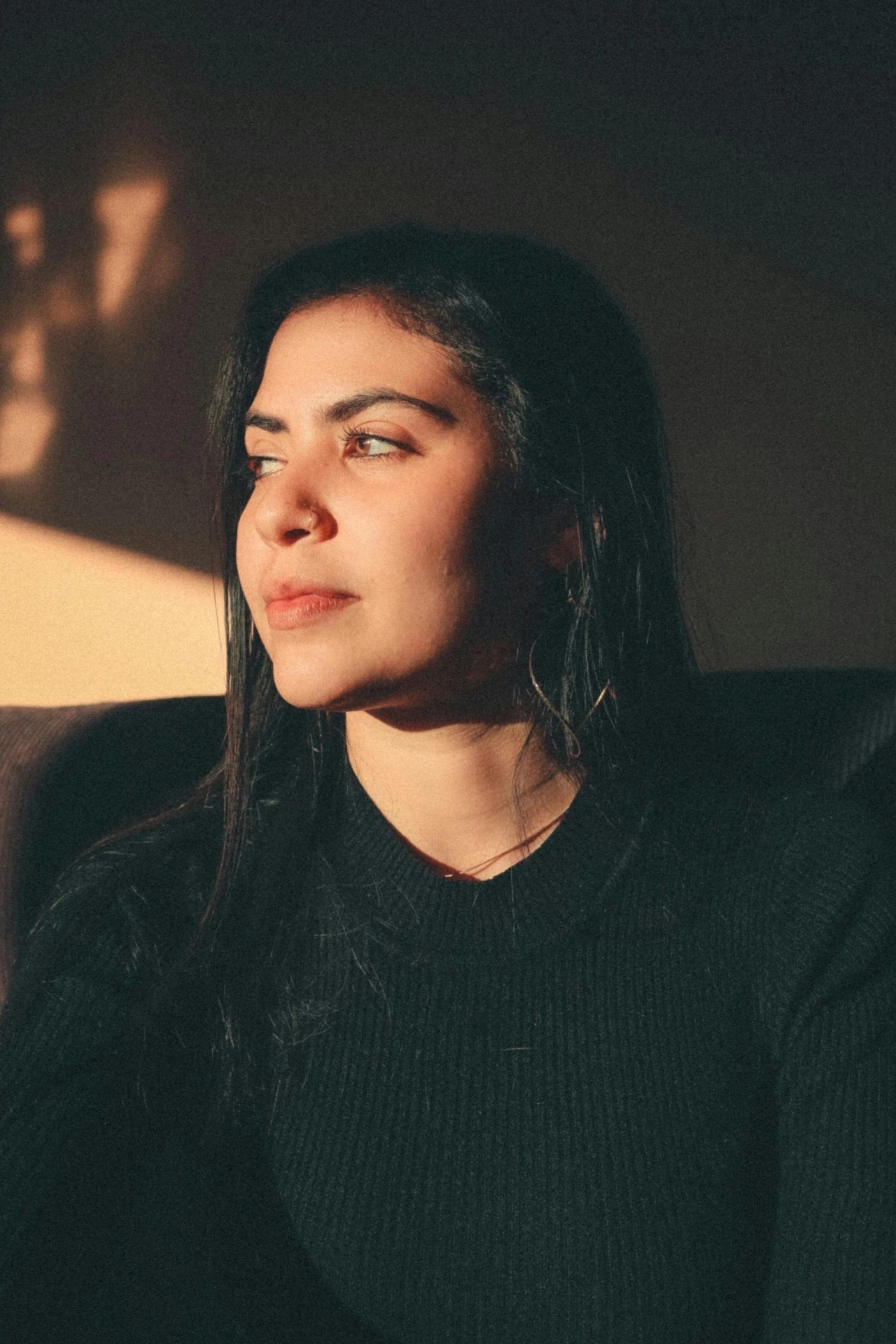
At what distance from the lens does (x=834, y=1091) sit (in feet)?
2.79

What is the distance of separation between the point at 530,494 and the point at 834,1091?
0.59 m

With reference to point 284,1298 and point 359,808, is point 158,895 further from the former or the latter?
point 284,1298

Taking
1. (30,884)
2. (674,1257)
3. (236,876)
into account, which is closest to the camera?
(674,1257)

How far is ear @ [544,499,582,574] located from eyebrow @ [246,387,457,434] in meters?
0.16

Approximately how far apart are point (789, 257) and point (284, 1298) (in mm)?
1576

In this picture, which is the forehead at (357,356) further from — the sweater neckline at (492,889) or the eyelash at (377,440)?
the sweater neckline at (492,889)

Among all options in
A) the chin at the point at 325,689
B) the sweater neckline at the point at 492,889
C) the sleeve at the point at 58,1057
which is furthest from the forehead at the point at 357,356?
the sleeve at the point at 58,1057

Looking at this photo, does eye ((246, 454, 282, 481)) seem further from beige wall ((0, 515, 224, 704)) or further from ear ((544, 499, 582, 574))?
beige wall ((0, 515, 224, 704))

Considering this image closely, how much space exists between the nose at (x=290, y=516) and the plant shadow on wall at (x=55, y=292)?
95 cm

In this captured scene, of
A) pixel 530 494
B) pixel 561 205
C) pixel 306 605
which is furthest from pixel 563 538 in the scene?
pixel 561 205

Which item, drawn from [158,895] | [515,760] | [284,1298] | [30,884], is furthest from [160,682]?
[284,1298]

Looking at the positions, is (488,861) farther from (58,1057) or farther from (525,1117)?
(58,1057)

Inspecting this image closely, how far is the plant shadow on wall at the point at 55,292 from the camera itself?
164 cm

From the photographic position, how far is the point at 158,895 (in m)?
1.04
